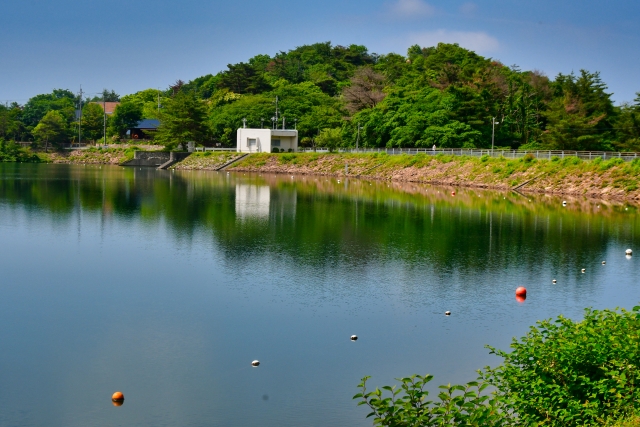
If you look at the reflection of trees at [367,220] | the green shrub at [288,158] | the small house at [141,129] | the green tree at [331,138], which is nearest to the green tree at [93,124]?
the small house at [141,129]

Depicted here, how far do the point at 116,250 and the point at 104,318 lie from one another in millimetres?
10544

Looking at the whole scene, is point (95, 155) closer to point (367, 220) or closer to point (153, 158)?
point (153, 158)

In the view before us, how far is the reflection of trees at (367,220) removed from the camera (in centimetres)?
2767

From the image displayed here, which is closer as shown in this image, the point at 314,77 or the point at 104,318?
the point at 104,318

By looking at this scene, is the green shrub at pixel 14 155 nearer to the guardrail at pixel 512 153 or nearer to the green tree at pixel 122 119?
the green tree at pixel 122 119

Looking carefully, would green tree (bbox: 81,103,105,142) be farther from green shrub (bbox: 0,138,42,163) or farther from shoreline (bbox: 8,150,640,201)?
shoreline (bbox: 8,150,640,201)

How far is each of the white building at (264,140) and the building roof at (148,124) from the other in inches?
1142

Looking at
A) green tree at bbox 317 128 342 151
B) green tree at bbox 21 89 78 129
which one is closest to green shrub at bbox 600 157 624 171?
green tree at bbox 317 128 342 151

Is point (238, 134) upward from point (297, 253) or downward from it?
upward

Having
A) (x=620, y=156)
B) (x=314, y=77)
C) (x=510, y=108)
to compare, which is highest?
(x=314, y=77)

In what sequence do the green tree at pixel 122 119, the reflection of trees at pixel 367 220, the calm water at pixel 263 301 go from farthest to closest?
the green tree at pixel 122 119 → the reflection of trees at pixel 367 220 → the calm water at pixel 263 301

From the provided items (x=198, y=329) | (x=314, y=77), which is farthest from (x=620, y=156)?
(x=314, y=77)

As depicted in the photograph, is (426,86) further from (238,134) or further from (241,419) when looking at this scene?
(241,419)

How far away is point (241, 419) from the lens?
38.7 feet
